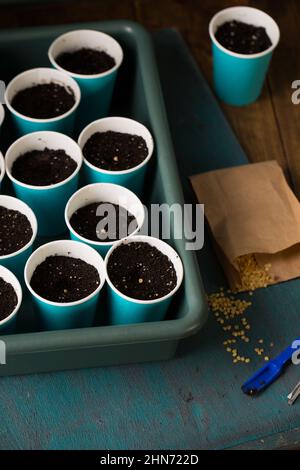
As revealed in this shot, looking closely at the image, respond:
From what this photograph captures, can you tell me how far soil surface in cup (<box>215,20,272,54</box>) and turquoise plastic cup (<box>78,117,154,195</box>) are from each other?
26 cm

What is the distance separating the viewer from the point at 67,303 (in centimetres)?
106

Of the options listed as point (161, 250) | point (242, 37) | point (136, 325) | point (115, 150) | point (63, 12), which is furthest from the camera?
point (63, 12)

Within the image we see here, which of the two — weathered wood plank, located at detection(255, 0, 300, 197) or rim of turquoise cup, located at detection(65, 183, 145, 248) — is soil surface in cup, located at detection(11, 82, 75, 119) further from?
weathered wood plank, located at detection(255, 0, 300, 197)

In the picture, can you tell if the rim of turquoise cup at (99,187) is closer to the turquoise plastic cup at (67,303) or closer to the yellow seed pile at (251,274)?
the turquoise plastic cup at (67,303)

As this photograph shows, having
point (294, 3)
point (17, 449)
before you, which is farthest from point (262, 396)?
point (294, 3)

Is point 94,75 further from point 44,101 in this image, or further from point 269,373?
point 269,373

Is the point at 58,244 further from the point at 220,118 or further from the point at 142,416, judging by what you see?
the point at 220,118

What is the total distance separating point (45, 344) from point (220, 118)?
1.94 feet

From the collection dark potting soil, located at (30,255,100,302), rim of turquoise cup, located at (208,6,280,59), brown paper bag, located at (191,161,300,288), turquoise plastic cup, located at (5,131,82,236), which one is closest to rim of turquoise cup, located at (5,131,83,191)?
turquoise plastic cup, located at (5,131,82,236)

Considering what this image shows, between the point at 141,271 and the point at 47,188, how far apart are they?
7.6 inches

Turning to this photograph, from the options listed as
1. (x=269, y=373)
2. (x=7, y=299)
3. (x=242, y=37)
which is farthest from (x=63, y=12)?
(x=269, y=373)

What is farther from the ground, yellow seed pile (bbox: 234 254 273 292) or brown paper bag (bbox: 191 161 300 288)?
brown paper bag (bbox: 191 161 300 288)

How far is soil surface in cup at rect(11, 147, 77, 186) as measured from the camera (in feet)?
4.01

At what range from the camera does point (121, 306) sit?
1.10 metres
